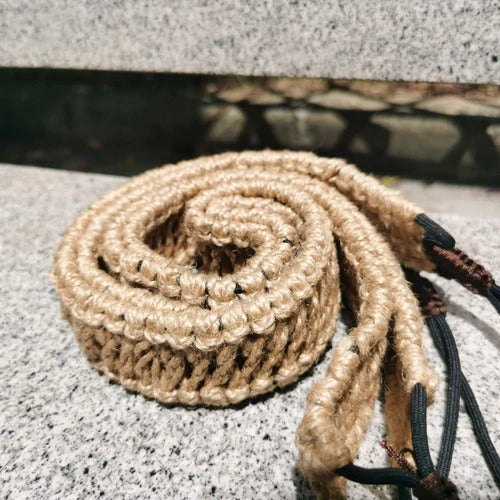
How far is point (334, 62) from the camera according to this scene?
3.02 ft

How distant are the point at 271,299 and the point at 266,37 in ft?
1.95

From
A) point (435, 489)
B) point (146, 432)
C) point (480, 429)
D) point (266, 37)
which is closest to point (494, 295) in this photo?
point (480, 429)

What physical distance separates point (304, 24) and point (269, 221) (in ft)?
1.40

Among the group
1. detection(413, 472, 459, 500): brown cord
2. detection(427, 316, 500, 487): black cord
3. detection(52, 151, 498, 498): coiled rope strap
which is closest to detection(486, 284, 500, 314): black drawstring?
detection(52, 151, 498, 498): coiled rope strap

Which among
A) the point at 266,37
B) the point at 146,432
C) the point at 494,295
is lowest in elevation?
the point at 146,432

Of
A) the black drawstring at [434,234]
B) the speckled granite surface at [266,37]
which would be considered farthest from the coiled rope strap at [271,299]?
the speckled granite surface at [266,37]

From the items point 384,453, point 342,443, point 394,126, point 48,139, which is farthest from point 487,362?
point 48,139

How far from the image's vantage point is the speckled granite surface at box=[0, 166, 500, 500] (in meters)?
0.57

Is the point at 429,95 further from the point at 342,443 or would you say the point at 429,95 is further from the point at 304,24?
the point at 342,443

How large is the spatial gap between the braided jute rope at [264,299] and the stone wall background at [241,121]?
1.62 feet

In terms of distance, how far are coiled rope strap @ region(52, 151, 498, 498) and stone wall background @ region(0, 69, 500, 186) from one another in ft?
1.62

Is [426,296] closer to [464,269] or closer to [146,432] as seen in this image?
[464,269]

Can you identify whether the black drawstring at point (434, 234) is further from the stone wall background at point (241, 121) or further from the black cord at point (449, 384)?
the stone wall background at point (241, 121)

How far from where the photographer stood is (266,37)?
3.05ft
